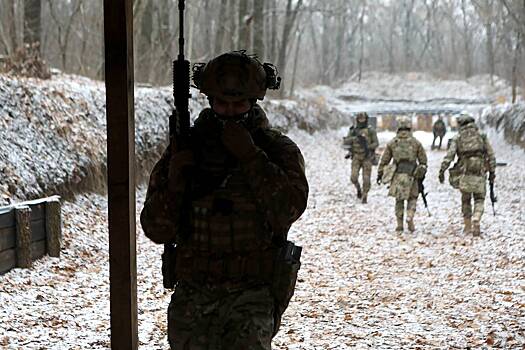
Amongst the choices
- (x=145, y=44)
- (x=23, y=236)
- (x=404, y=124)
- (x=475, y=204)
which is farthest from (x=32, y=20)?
(x=475, y=204)

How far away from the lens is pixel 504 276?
8.38m

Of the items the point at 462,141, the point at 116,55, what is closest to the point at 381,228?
the point at 462,141

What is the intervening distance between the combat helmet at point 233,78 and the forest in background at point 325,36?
16614 millimetres

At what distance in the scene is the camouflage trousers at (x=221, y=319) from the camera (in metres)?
3.17

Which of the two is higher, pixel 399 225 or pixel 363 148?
pixel 363 148

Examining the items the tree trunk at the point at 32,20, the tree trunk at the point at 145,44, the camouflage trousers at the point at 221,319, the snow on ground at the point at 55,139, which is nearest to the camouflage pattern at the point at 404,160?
the snow on ground at the point at 55,139

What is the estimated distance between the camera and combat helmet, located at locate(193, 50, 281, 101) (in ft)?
10.8

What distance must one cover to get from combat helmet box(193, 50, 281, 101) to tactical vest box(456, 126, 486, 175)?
7916 millimetres

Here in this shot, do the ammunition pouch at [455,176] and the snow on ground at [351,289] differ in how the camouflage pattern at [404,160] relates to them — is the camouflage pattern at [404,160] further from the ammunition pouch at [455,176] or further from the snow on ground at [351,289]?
the snow on ground at [351,289]

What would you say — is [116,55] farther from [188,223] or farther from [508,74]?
[508,74]

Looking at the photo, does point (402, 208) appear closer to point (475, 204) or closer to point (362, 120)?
point (475, 204)

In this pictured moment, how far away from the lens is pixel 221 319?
10.7 feet

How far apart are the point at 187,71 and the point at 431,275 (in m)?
5.87

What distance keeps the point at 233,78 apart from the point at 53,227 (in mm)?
5351
